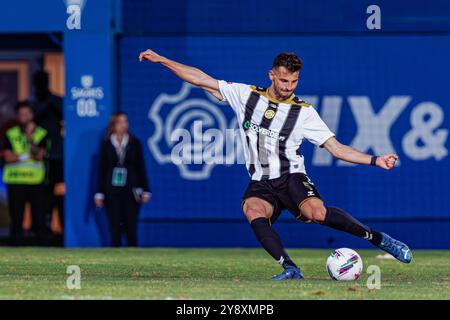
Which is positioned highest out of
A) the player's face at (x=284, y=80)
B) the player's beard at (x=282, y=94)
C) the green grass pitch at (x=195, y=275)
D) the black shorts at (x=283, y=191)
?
the player's face at (x=284, y=80)

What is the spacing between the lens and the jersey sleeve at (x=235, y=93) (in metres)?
11.7

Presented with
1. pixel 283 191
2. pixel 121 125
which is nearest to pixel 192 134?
pixel 121 125

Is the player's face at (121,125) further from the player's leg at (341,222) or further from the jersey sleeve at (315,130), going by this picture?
the player's leg at (341,222)

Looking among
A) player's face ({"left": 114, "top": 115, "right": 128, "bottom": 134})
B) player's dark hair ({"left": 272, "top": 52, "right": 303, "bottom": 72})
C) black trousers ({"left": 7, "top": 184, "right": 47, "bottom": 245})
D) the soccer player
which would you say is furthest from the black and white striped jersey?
black trousers ({"left": 7, "top": 184, "right": 47, "bottom": 245})

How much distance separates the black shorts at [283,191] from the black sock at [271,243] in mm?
362

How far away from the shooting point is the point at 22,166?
718 inches

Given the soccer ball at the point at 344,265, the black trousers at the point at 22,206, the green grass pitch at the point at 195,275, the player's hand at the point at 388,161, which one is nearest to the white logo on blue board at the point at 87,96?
the black trousers at the point at 22,206

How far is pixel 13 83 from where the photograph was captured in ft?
68.8

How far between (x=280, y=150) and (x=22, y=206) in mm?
7244

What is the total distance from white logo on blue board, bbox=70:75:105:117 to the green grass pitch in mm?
2104

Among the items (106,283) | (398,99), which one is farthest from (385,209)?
(106,283)

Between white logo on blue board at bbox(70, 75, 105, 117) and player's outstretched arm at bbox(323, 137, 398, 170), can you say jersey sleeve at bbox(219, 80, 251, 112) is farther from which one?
white logo on blue board at bbox(70, 75, 105, 117)
